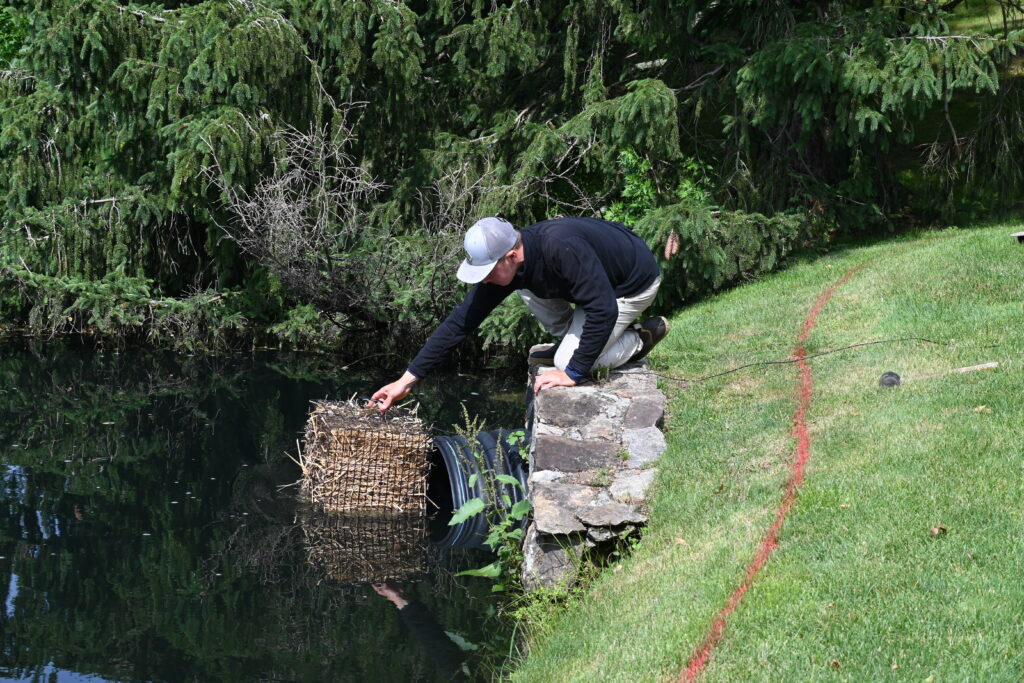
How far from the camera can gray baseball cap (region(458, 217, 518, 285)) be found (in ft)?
19.6

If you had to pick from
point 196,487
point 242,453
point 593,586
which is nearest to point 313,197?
point 242,453

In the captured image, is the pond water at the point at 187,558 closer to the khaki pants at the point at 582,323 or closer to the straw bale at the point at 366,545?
the straw bale at the point at 366,545

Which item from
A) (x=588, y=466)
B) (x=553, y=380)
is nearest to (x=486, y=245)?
(x=553, y=380)

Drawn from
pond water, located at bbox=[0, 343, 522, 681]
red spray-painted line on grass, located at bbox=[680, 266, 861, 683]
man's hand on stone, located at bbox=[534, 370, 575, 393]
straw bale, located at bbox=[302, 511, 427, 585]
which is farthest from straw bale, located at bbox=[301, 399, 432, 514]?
red spray-painted line on grass, located at bbox=[680, 266, 861, 683]

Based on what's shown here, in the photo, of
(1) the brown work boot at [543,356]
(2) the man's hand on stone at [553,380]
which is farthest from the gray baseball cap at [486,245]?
(1) the brown work boot at [543,356]

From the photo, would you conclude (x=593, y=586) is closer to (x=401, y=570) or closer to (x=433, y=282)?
(x=401, y=570)

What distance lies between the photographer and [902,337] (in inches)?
302

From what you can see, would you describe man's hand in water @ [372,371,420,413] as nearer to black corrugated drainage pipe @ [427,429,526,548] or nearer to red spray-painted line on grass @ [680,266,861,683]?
black corrugated drainage pipe @ [427,429,526,548]

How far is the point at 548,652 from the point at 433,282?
7.19m

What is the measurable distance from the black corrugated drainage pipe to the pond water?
313 millimetres

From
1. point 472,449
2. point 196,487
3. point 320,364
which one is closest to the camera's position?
point 472,449

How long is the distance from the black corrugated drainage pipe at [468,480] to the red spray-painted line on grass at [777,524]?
1825 mm

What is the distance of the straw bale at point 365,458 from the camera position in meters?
7.41

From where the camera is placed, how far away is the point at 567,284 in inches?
256
